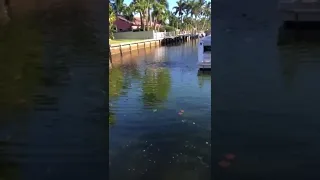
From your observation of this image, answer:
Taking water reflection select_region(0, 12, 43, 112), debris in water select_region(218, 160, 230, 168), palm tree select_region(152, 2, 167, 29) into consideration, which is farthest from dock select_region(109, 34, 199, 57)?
debris in water select_region(218, 160, 230, 168)

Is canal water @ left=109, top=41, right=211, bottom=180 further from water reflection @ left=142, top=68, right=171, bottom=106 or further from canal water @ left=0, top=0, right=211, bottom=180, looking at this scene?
canal water @ left=0, top=0, right=211, bottom=180

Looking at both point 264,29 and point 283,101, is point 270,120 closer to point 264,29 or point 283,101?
point 283,101

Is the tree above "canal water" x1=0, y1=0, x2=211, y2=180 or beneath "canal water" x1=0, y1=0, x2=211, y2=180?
above

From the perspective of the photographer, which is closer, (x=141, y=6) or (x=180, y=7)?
(x=141, y=6)

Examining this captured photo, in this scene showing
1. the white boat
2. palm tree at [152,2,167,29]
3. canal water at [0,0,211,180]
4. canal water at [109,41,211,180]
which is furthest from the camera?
palm tree at [152,2,167,29]

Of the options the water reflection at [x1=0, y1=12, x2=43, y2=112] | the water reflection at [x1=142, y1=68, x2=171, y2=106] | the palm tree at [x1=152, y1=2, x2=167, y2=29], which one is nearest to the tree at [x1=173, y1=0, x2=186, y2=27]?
the palm tree at [x1=152, y1=2, x2=167, y2=29]

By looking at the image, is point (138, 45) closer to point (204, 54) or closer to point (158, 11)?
point (204, 54)

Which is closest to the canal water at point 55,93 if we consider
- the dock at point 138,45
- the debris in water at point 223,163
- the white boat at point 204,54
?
the debris in water at point 223,163

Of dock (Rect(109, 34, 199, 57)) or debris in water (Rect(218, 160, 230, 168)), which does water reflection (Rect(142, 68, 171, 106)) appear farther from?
debris in water (Rect(218, 160, 230, 168))

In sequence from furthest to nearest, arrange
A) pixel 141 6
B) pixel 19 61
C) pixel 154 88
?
pixel 141 6
pixel 154 88
pixel 19 61

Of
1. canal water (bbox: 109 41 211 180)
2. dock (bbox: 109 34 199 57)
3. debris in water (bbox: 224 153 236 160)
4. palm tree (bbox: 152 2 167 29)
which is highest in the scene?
palm tree (bbox: 152 2 167 29)

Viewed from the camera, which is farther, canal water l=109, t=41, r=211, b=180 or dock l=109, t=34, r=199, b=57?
dock l=109, t=34, r=199, b=57

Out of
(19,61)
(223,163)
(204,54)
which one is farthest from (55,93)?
(204,54)

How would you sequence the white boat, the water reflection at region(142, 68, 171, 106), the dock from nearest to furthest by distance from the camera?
the water reflection at region(142, 68, 171, 106), the white boat, the dock
